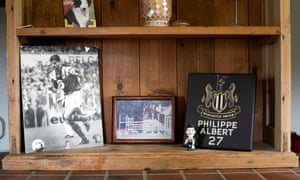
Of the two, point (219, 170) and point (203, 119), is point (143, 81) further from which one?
point (219, 170)

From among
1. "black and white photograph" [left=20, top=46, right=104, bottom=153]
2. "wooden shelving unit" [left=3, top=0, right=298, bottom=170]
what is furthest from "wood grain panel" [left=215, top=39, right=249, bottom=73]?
"black and white photograph" [left=20, top=46, right=104, bottom=153]

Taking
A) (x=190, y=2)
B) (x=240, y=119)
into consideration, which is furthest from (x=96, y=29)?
(x=240, y=119)

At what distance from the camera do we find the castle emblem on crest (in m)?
1.30

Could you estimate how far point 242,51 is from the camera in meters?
1.44

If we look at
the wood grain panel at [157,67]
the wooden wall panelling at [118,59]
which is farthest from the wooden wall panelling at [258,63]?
the wooden wall panelling at [118,59]

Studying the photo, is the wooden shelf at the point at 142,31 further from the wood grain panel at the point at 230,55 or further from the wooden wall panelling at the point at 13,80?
the wood grain panel at the point at 230,55

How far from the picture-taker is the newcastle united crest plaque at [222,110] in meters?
1.27

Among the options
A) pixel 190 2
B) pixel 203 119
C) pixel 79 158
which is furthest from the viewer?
pixel 190 2

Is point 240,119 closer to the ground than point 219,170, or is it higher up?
higher up

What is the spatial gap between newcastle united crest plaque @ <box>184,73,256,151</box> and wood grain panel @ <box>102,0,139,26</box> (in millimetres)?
316

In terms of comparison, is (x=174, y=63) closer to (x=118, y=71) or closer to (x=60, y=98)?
(x=118, y=71)

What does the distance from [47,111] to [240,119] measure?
0.66m

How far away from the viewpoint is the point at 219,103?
1319 mm

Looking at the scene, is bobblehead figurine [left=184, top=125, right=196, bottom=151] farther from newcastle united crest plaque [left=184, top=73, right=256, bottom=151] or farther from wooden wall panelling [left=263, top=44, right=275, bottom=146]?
wooden wall panelling [left=263, top=44, right=275, bottom=146]
